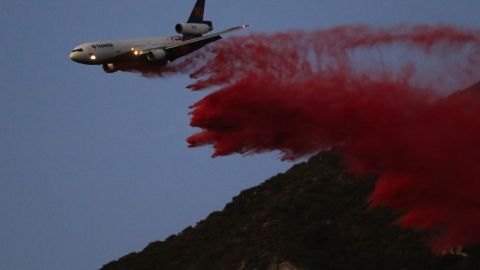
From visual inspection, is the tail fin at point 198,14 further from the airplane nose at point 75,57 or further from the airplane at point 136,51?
the airplane nose at point 75,57

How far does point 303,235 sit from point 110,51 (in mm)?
18849

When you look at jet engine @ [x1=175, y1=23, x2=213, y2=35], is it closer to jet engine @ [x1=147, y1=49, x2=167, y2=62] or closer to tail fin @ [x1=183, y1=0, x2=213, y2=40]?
tail fin @ [x1=183, y1=0, x2=213, y2=40]

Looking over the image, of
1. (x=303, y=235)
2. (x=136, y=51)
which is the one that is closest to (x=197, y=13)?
(x=136, y=51)

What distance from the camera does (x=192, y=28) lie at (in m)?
74.6

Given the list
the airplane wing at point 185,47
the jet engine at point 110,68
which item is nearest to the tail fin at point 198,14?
the airplane wing at point 185,47

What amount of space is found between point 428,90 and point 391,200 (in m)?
7.16

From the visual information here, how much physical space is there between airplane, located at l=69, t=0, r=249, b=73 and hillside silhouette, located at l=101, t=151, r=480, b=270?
577 inches

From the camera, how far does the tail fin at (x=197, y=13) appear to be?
76.9 m

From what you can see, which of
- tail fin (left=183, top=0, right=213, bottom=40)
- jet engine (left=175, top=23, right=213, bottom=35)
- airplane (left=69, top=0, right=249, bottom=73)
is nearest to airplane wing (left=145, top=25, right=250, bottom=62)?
airplane (left=69, top=0, right=249, bottom=73)

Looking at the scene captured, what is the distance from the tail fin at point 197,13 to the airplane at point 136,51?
12.8ft

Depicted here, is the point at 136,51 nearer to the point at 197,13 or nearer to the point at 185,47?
the point at 185,47

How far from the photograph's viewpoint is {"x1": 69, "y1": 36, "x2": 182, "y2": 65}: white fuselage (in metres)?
67.1

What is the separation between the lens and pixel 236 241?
73.6 m

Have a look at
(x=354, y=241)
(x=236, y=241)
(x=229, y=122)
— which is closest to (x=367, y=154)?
(x=229, y=122)
